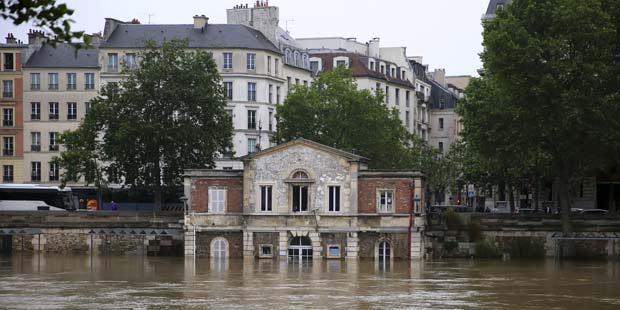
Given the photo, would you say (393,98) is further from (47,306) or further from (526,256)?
(47,306)

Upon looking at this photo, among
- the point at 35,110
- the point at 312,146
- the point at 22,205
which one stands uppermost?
the point at 35,110

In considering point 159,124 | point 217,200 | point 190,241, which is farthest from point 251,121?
point 190,241

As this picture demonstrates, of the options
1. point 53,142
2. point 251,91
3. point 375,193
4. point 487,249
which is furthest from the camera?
point 53,142

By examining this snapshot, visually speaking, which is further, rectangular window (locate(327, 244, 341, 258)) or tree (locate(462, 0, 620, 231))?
rectangular window (locate(327, 244, 341, 258))

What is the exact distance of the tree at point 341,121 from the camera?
94938mm

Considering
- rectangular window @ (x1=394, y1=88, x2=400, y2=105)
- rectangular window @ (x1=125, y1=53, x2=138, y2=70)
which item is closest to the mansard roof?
rectangular window @ (x1=125, y1=53, x2=138, y2=70)

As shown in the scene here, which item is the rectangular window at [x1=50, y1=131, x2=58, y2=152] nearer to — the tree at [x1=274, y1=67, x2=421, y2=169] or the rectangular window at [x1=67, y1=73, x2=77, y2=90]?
the rectangular window at [x1=67, y1=73, x2=77, y2=90]

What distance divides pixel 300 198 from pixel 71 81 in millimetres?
39934

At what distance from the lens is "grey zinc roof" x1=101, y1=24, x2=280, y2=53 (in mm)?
106875

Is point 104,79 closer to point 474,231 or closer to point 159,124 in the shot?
point 159,124

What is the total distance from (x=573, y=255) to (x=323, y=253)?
14.8 metres

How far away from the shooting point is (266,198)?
249 ft

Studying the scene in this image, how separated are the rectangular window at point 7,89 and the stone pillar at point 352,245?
45.4 m

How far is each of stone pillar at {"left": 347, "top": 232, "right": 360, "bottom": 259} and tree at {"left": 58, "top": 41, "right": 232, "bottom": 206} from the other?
15258 millimetres
